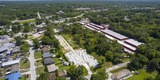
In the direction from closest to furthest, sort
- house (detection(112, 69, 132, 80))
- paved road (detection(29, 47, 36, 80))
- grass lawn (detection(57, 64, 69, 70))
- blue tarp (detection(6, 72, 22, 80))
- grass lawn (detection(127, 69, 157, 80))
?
house (detection(112, 69, 132, 80)) < grass lawn (detection(127, 69, 157, 80)) < blue tarp (detection(6, 72, 22, 80)) < paved road (detection(29, 47, 36, 80)) < grass lawn (detection(57, 64, 69, 70))

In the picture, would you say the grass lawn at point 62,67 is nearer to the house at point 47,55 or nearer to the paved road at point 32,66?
the house at point 47,55

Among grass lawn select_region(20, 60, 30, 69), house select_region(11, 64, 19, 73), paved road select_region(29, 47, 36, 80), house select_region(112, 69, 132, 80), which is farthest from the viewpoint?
grass lawn select_region(20, 60, 30, 69)

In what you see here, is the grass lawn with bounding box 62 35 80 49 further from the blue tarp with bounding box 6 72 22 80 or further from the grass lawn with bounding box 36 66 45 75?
the blue tarp with bounding box 6 72 22 80

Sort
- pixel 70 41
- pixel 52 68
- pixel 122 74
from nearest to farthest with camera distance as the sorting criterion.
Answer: pixel 122 74
pixel 52 68
pixel 70 41

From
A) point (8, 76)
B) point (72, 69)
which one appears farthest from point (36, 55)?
point (72, 69)

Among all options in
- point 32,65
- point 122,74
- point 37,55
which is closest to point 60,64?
point 32,65

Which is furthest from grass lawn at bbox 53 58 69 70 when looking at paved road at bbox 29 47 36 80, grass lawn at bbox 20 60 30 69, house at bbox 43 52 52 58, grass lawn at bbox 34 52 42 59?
grass lawn at bbox 20 60 30 69

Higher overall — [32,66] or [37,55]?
[37,55]

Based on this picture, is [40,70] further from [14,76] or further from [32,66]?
[14,76]

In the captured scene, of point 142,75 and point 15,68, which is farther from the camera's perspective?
point 15,68
